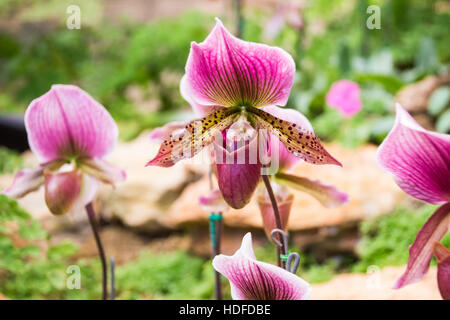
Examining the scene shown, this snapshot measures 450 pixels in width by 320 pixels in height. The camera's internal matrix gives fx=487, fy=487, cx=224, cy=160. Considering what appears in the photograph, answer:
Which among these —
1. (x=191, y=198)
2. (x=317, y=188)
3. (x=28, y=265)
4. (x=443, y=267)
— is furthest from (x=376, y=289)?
(x=191, y=198)

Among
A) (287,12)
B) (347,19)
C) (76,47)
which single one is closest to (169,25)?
(76,47)

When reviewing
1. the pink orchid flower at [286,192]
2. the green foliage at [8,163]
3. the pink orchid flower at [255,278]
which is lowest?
the green foliage at [8,163]

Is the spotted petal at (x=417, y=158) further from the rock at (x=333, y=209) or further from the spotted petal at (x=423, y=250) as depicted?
the rock at (x=333, y=209)

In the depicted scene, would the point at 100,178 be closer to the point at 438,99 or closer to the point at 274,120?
the point at 274,120

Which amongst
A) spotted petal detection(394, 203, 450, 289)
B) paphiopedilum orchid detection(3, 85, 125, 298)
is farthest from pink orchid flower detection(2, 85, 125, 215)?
spotted petal detection(394, 203, 450, 289)

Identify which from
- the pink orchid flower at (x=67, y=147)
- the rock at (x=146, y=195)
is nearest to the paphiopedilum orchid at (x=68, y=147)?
the pink orchid flower at (x=67, y=147)

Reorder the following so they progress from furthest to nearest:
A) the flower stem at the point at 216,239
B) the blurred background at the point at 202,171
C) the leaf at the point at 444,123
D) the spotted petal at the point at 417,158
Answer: the leaf at the point at 444,123 < the blurred background at the point at 202,171 < the flower stem at the point at 216,239 < the spotted petal at the point at 417,158
